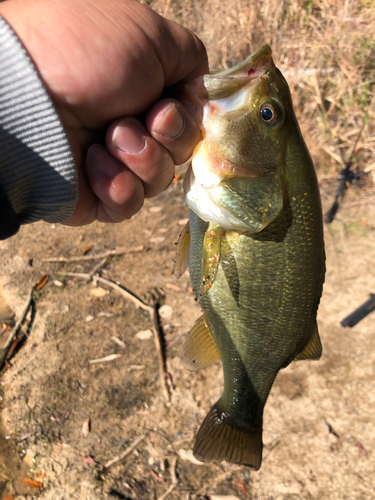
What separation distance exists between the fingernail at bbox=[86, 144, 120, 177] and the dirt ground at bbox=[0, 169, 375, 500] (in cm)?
240

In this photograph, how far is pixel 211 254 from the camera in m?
1.48

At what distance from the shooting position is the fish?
134 cm

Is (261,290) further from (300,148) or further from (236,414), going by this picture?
(236,414)

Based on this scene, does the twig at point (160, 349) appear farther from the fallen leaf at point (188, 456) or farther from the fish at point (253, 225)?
the fish at point (253, 225)

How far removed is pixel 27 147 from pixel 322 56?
182 inches

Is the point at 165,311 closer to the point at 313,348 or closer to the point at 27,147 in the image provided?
the point at 313,348

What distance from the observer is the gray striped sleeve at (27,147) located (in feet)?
3.56

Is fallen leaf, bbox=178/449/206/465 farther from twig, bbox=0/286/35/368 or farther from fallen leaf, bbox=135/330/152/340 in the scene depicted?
twig, bbox=0/286/35/368

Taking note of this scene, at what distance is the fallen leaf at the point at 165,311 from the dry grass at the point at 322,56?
2.86 m

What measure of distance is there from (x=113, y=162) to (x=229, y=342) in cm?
107

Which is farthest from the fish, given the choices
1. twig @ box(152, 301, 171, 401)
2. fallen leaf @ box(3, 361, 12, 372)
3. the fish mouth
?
fallen leaf @ box(3, 361, 12, 372)

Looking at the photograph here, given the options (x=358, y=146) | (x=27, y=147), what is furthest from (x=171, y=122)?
(x=358, y=146)

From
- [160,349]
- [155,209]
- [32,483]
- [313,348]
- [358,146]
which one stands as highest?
[313,348]

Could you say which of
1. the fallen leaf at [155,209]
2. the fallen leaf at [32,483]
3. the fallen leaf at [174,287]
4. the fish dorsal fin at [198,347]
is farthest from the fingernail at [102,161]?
the fallen leaf at [155,209]
